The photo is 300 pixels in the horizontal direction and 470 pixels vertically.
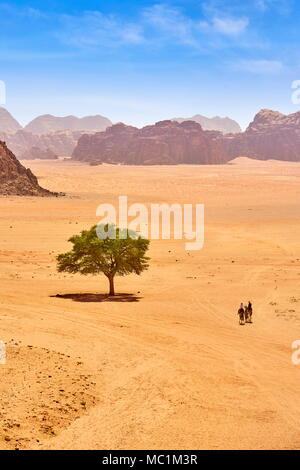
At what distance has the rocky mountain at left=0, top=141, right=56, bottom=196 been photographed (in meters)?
85.3

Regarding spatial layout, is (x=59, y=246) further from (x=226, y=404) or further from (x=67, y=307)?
(x=226, y=404)

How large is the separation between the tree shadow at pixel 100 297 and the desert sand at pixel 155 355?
0.10m

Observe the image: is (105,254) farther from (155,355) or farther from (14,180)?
(14,180)

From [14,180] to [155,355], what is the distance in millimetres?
75602

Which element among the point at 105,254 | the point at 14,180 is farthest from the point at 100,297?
the point at 14,180

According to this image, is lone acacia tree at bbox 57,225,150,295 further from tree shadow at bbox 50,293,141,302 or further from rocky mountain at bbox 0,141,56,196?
rocky mountain at bbox 0,141,56,196

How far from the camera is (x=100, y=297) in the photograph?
26922 millimetres

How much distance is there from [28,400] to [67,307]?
425 inches

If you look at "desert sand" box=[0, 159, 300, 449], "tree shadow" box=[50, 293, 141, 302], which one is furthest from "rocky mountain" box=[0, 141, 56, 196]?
"tree shadow" box=[50, 293, 141, 302]

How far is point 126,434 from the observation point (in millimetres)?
11406

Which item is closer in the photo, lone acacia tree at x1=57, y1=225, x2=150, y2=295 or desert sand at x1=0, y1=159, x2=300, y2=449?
desert sand at x1=0, y1=159, x2=300, y2=449

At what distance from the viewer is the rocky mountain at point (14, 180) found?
85.3 m

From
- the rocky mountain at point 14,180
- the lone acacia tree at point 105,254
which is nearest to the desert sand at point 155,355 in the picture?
the lone acacia tree at point 105,254

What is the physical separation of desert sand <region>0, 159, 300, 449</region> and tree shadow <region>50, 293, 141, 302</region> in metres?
0.10
